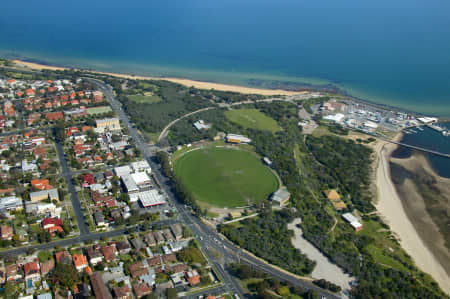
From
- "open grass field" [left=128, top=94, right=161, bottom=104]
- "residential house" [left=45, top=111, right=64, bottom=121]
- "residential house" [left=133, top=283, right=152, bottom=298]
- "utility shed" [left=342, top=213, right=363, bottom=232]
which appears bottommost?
"residential house" [left=133, top=283, right=152, bottom=298]

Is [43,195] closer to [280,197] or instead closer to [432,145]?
[280,197]

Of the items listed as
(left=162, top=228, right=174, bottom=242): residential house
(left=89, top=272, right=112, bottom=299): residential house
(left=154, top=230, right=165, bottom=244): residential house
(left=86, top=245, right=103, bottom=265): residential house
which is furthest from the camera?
(left=162, top=228, right=174, bottom=242): residential house

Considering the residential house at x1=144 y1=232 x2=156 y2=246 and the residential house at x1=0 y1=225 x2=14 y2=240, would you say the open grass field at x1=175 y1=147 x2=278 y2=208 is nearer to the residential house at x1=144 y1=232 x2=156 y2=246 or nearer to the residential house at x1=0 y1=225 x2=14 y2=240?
the residential house at x1=144 y1=232 x2=156 y2=246

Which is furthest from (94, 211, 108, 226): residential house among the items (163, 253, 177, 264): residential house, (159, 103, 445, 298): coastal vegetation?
(159, 103, 445, 298): coastal vegetation

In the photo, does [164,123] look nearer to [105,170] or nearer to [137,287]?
[105,170]

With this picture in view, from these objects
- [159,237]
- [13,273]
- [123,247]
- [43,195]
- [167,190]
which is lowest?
[13,273]

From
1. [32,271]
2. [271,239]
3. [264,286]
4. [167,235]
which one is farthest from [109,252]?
[271,239]
